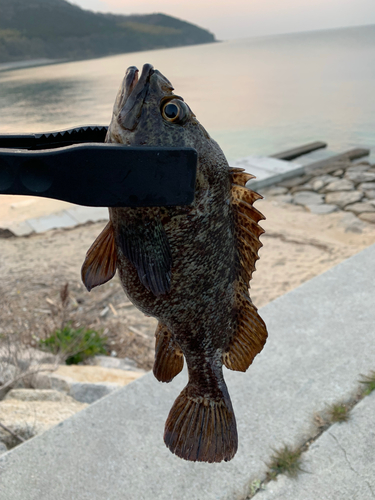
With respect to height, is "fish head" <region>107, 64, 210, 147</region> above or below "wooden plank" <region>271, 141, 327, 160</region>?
above

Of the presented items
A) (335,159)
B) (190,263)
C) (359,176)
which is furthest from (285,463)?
(335,159)

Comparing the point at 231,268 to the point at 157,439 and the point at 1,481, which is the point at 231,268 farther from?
the point at 1,481

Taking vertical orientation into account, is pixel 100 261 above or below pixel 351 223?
above

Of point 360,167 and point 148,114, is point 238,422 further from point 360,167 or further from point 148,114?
point 360,167

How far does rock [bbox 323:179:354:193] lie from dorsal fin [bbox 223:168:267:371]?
875cm

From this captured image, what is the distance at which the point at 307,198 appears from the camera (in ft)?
29.5

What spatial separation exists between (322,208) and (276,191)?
4.51 ft

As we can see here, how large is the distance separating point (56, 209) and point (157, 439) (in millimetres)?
7040

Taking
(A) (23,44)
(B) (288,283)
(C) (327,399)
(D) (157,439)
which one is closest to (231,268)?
(D) (157,439)

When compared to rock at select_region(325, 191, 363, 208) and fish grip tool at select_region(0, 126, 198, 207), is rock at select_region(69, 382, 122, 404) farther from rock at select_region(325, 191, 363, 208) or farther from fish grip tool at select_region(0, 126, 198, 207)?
rock at select_region(325, 191, 363, 208)

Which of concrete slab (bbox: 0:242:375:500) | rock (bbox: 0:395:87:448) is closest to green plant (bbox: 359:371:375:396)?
concrete slab (bbox: 0:242:375:500)

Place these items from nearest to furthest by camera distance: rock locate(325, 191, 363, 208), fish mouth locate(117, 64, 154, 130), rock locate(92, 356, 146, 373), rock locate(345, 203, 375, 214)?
fish mouth locate(117, 64, 154, 130) < rock locate(92, 356, 146, 373) < rock locate(345, 203, 375, 214) < rock locate(325, 191, 363, 208)

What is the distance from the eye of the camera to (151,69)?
34.8 inches

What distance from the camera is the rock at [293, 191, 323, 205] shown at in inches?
345
